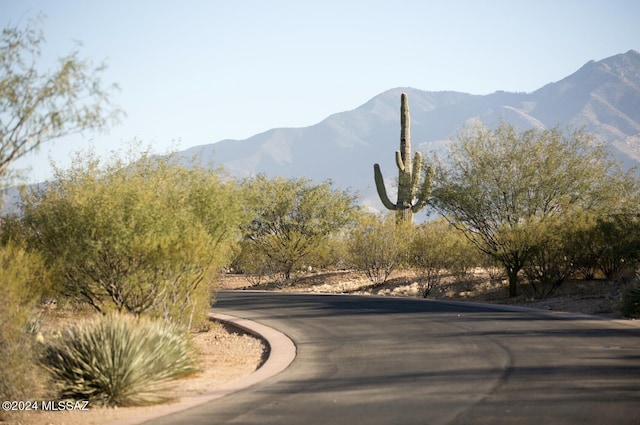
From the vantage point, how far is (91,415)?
1016 cm

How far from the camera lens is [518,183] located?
3209 centimetres

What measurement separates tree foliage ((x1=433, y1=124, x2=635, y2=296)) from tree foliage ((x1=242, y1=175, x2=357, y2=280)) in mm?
10544

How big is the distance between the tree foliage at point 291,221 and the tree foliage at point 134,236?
23.6 metres

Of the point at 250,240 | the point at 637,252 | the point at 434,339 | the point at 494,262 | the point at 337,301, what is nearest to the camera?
the point at 434,339

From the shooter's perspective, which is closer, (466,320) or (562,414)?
(562,414)

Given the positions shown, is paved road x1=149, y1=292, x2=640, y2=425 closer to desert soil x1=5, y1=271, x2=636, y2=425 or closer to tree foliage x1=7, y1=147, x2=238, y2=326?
desert soil x1=5, y1=271, x2=636, y2=425

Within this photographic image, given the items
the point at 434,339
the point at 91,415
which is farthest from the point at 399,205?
the point at 91,415

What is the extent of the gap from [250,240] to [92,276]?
27473 millimetres

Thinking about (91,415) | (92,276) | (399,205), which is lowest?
(91,415)

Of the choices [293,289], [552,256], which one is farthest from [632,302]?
[293,289]

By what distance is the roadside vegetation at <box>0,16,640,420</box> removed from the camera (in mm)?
11039

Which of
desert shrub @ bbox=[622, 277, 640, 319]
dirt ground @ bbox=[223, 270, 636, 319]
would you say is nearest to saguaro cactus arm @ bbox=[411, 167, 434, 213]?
dirt ground @ bbox=[223, 270, 636, 319]

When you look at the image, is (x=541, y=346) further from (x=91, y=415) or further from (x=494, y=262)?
(x=494, y=262)

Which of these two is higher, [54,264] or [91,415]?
[54,264]
